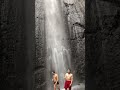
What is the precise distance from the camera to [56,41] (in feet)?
49.9

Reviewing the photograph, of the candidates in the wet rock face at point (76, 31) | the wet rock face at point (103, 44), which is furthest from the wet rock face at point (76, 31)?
the wet rock face at point (103, 44)

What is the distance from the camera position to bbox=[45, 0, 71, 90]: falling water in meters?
13.9

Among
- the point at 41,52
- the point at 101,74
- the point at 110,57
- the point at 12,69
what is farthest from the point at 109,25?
the point at 41,52

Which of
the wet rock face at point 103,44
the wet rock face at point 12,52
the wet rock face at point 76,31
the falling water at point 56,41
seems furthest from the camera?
the wet rock face at point 76,31

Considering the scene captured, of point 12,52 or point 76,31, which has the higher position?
point 76,31

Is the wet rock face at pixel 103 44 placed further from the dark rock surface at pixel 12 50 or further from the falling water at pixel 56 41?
the falling water at pixel 56 41

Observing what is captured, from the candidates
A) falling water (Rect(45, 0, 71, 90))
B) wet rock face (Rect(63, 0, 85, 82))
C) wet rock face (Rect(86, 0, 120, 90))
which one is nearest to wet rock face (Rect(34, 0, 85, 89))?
wet rock face (Rect(63, 0, 85, 82))

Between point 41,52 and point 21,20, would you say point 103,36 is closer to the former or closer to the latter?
point 21,20

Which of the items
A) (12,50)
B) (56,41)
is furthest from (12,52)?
(56,41)

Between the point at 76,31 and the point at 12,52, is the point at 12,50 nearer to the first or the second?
the point at 12,52

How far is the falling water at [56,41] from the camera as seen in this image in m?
13.9

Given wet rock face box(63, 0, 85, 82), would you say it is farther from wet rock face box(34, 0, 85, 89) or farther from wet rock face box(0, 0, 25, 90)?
wet rock face box(0, 0, 25, 90)

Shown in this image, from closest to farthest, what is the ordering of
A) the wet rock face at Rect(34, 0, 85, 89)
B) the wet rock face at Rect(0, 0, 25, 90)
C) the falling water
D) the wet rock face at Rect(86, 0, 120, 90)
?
the wet rock face at Rect(86, 0, 120, 90), the wet rock face at Rect(0, 0, 25, 90), the falling water, the wet rock face at Rect(34, 0, 85, 89)

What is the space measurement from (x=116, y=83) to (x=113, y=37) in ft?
1.29
